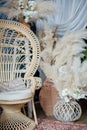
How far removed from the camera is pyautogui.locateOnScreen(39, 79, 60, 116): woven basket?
10.8 ft

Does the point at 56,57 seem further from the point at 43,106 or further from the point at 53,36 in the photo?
the point at 43,106

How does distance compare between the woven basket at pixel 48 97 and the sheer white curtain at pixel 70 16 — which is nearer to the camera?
the woven basket at pixel 48 97

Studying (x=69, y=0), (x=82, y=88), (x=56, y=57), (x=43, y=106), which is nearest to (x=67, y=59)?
(x=56, y=57)

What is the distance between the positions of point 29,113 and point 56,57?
0.75 metres

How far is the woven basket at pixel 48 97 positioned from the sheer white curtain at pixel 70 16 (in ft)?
3.29

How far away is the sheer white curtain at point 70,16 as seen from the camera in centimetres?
398

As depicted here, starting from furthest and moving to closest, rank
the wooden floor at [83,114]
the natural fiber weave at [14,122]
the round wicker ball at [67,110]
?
the wooden floor at [83,114]
the round wicker ball at [67,110]
the natural fiber weave at [14,122]

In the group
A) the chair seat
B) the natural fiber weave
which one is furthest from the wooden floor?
the chair seat

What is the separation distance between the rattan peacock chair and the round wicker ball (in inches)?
11.5

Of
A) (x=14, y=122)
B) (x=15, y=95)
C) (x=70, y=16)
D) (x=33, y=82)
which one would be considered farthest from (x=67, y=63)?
(x=70, y=16)

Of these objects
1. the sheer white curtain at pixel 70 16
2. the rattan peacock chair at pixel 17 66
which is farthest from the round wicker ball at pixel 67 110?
the sheer white curtain at pixel 70 16

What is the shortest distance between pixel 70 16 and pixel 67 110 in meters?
1.52

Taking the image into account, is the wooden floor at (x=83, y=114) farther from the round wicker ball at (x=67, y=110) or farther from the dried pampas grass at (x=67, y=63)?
the dried pampas grass at (x=67, y=63)

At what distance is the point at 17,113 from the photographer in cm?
298
